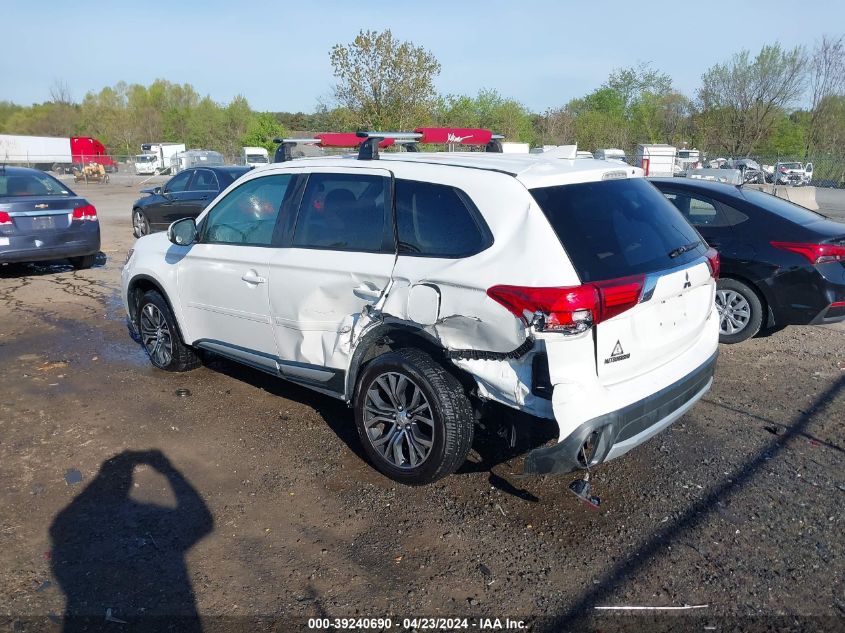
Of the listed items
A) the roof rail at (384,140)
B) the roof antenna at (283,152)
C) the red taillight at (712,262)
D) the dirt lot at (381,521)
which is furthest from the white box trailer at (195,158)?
the red taillight at (712,262)

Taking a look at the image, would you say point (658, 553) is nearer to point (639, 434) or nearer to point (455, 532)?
point (639, 434)

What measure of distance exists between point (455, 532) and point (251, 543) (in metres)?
1.05

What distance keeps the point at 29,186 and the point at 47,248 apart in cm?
101

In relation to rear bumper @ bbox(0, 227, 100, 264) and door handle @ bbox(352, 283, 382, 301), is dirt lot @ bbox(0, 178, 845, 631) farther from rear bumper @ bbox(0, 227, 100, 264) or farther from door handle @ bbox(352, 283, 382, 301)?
rear bumper @ bbox(0, 227, 100, 264)

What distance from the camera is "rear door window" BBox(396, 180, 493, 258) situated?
3.63 metres

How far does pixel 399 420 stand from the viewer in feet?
13.1

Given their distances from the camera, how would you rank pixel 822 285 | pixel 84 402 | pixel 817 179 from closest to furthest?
pixel 84 402 < pixel 822 285 < pixel 817 179

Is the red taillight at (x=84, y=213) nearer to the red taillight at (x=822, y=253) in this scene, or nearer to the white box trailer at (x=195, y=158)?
the red taillight at (x=822, y=253)

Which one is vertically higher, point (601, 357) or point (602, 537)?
point (601, 357)

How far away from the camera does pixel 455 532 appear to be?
3609 mm

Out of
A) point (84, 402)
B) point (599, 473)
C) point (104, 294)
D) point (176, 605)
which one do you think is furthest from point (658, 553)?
point (104, 294)

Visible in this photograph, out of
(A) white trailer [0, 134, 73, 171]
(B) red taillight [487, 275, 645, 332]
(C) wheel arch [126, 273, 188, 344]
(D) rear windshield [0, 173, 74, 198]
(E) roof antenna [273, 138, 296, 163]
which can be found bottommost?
(C) wheel arch [126, 273, 188, 344]

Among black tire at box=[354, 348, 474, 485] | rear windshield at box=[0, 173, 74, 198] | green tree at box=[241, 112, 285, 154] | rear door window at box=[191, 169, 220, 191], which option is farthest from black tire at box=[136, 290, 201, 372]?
green tree at box=[241, 112, 285, 154]

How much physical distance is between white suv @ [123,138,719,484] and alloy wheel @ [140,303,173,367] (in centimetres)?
125
